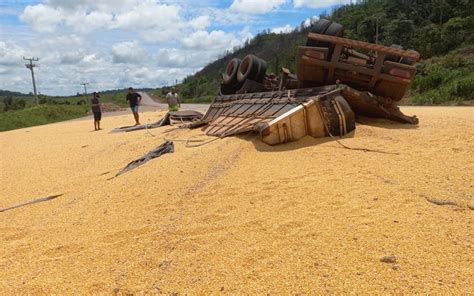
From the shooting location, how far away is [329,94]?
6.73 metres

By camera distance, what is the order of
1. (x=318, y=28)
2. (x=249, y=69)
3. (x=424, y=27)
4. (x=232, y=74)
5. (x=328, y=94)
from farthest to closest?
1. (x=424, y=27)
2. (x=232, y=74)
3. (x=249, y=69)
4. (x=318, y=28)
5. (x=328, y=94)

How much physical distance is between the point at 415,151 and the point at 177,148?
4086 millimetres

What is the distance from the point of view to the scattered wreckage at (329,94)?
6.46 m

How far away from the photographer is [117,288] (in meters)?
2.85

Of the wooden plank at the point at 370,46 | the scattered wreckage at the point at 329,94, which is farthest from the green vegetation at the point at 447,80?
the wooden plank at the point at 370,46

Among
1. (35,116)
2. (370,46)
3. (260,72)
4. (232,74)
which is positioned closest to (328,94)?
(370,46)

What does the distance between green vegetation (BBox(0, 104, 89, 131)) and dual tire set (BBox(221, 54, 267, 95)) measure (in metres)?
22.5

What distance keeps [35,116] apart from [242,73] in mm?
28352

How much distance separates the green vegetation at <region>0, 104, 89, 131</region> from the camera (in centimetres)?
2937

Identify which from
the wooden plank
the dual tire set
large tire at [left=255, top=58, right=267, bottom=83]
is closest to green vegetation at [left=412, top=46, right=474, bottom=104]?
large tire at [left=255, top=58, right=267, bottom=83]

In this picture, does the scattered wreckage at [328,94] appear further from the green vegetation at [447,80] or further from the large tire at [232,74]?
the green vegetation at [447,80]

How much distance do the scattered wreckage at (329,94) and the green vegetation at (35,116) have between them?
25.8 meters

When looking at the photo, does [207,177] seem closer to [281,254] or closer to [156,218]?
[156,218]

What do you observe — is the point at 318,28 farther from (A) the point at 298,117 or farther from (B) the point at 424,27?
(B) the point at 424,27
